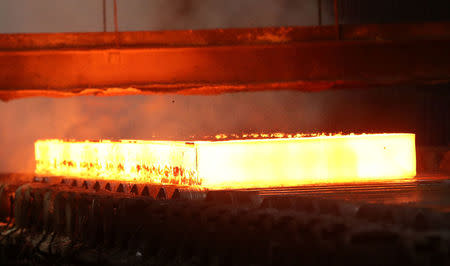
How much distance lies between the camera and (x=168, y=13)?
17859 mm

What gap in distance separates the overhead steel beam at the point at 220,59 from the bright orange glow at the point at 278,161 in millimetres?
973

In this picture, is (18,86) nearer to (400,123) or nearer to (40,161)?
(40,161)

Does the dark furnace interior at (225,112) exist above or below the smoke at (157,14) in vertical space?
below

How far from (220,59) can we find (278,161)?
1781mm

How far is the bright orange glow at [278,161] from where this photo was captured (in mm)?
11117

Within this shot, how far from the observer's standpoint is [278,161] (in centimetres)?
1132

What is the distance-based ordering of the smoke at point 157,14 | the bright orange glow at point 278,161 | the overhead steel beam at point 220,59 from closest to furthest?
the bright orange glow at point 278,161 < the overhead steel beam at point 220,59 < the smoke at point 157,14

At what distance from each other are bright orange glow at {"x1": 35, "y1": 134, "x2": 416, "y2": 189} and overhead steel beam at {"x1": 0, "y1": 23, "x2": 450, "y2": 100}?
97 cm

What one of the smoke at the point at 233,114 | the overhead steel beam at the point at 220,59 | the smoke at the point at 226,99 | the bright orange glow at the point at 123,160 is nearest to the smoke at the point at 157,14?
the smoke at the point at 226,99

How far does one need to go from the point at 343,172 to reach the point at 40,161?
27.0ft

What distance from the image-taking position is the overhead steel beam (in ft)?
39.7

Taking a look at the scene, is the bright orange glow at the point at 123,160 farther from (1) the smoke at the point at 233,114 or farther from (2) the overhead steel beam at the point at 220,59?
(1) the smoke at the point at 233,114

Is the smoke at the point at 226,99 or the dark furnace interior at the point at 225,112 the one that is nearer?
the dark furnace interior at the point at 225,112

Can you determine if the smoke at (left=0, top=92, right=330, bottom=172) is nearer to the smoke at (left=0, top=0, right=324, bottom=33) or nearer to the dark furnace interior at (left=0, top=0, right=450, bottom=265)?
the dark furnace interior at (left=0, top=0, right=450, bottom=265)
